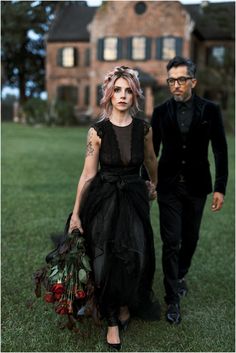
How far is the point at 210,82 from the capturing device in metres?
28.2

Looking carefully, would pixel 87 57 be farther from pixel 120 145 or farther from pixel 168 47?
pixel 120 145

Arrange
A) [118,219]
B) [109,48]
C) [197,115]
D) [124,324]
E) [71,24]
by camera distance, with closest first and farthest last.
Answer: [118,219]
[124,324]
[197,115]
[109,48]
[71,24]

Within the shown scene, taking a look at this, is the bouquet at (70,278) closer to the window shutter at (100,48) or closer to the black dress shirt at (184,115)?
the black dress shirt at (184,115)

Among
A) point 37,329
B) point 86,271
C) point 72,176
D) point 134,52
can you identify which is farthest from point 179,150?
point 134,52

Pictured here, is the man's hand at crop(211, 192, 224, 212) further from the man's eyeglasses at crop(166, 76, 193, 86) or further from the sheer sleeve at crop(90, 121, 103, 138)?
the sheer sleeve at crop(90, 121, 103, 138)

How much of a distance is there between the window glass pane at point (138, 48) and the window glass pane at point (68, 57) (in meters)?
5.54

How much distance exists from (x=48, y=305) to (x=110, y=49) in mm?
28596

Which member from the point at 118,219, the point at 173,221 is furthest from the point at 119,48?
the point at 118,219

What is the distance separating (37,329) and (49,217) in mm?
3666

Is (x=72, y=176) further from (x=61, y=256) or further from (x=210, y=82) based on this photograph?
(x=210, y=82)

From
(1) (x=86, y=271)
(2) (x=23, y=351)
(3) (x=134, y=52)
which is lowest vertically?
(2) (x=23, y=351)

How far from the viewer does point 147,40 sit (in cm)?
3061

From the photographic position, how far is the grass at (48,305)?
369cm

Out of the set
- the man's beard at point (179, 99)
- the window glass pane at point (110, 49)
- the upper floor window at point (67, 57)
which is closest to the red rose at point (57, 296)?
the man's beard at point (179, 99)
